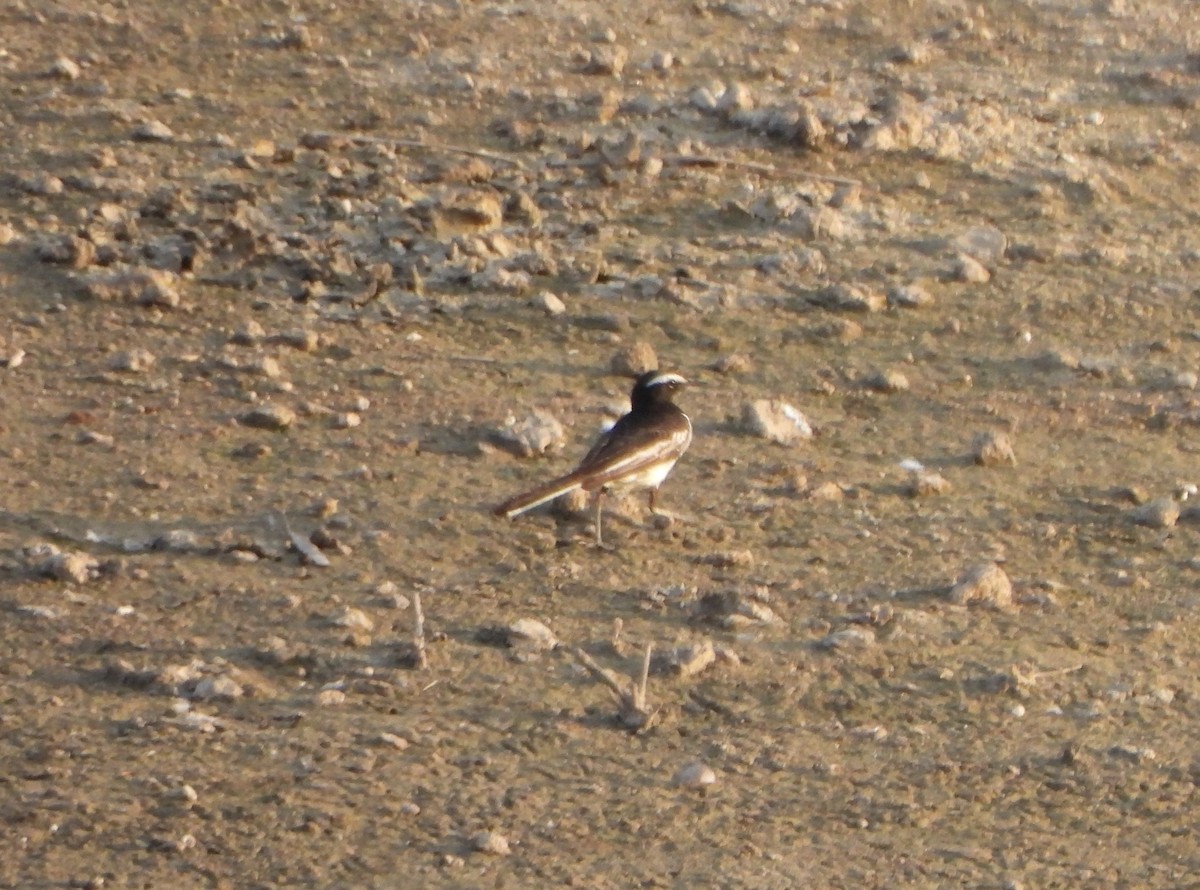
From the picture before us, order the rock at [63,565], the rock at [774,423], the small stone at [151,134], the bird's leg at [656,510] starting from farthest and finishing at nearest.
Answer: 1. the small stone at [151,134]
2. the rock at [774,423]
3. the bird's leg at [656,510]
4. the rock at [63,565]

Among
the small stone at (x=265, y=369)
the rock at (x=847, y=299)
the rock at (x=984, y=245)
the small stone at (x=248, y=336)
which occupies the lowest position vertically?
the small stone at (x=248, y=336)

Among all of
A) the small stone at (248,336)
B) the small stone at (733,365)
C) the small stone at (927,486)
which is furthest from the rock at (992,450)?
the small stone at (248,336)

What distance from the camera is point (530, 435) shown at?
8461 mm

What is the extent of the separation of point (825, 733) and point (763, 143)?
205 inches

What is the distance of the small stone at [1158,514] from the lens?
813 centimetres

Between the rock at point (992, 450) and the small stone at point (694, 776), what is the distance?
2.77 meters

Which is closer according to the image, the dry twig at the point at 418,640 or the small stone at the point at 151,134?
the dry twig at the point at 418,640

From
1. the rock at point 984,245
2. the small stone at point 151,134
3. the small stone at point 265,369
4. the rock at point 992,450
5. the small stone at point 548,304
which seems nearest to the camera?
the rock at point 992,450

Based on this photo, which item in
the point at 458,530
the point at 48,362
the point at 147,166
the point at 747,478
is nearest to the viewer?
the point at 458,530

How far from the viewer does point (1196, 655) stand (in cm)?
718

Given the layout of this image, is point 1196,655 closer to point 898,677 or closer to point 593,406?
point 898,677

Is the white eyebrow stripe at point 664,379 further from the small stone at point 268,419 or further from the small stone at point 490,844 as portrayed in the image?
the small stone at point 490,844

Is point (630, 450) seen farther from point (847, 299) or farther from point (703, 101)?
point (703, 101)

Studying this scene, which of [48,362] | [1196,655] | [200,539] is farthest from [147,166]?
[1196,655]
